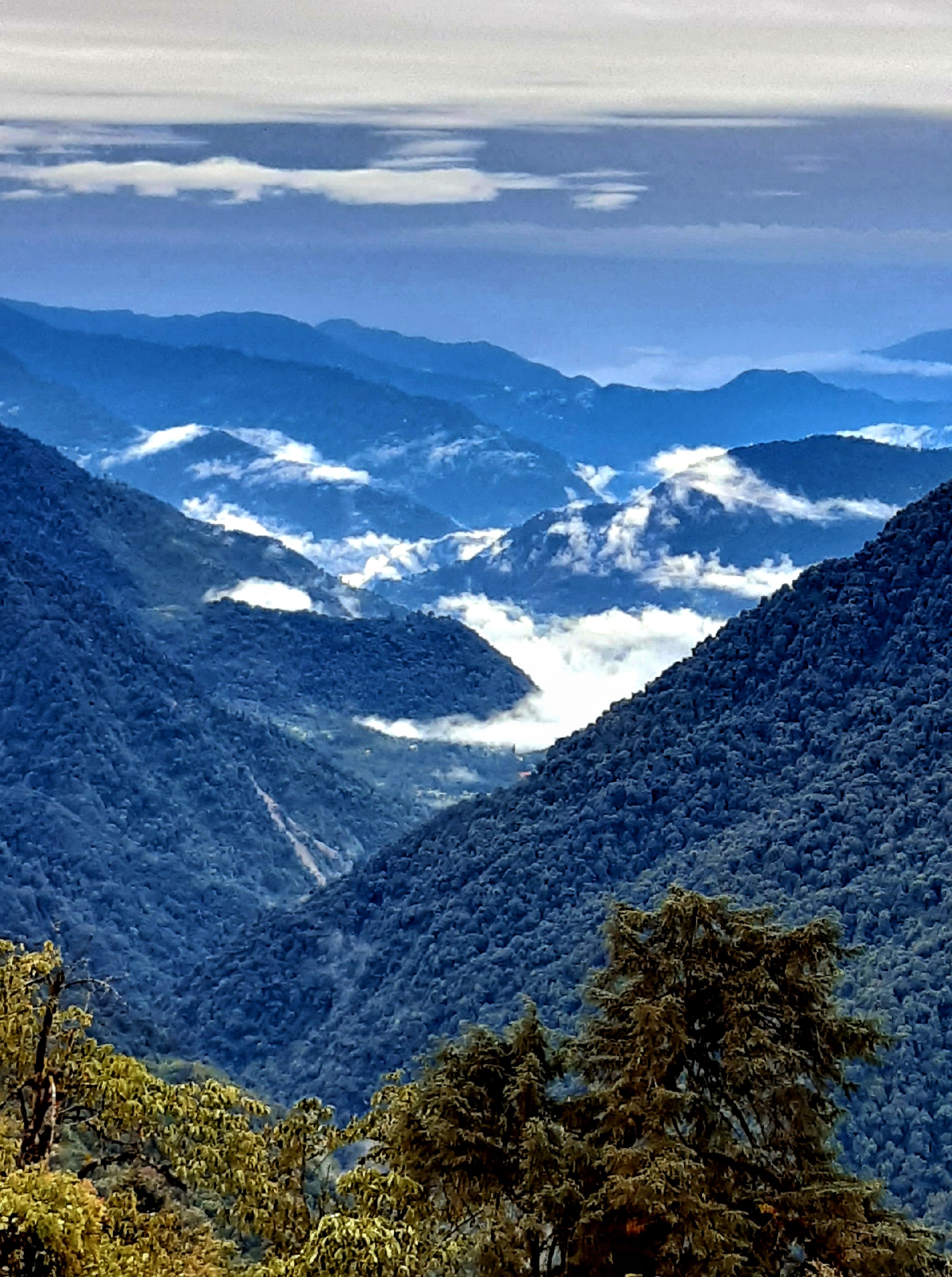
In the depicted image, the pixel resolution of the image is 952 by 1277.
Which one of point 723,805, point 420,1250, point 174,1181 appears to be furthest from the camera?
point 723,805

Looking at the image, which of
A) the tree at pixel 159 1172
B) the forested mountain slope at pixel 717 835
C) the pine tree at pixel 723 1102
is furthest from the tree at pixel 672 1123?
the forested mountain slope at pixel 717 835

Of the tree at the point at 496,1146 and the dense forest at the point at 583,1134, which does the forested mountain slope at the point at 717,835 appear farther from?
the tree at the point at 496,1146

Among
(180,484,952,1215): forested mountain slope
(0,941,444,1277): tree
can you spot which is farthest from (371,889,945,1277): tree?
(180,484,952,1215): forested mountain slope

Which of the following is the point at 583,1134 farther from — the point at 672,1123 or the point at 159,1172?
the point at 159,1172

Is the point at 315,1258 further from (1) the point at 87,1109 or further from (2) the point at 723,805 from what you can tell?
(2) the point at 723,805

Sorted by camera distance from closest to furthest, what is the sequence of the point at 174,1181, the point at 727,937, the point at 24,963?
1. the point at 24,963
2. the point at 174,1181
3. the point at 727,937

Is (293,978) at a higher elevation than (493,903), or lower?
lower

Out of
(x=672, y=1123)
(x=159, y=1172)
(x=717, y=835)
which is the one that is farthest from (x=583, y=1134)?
(x=717, y=835)

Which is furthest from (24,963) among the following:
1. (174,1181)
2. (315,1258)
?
(315,1258)
